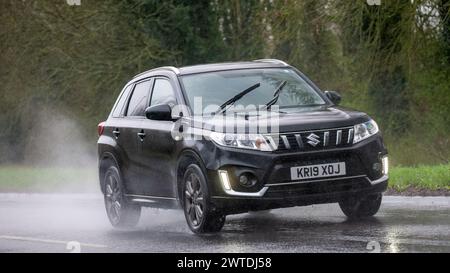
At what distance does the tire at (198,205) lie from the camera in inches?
460

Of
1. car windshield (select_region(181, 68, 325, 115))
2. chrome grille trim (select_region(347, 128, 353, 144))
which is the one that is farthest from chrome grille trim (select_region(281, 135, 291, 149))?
car windshield (select_region(181, 68, 325, 115))

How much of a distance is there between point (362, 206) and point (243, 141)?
208 cm

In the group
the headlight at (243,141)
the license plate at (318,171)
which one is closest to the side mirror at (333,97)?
the license plate at (318,171)

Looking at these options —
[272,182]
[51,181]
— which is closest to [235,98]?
[272,182]

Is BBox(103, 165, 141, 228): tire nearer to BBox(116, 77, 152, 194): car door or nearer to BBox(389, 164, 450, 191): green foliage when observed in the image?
BBox(116, 77, 152, 194): car door

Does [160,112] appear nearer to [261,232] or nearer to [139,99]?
[139,99]

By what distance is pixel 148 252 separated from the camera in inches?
434

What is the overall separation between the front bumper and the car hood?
0.27 meters

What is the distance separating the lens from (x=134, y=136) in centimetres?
1340

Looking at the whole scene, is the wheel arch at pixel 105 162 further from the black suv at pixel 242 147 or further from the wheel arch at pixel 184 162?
the wheel arch at pixel 184 162

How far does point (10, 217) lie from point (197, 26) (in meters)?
17.0

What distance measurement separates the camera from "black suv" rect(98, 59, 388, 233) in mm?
11492
